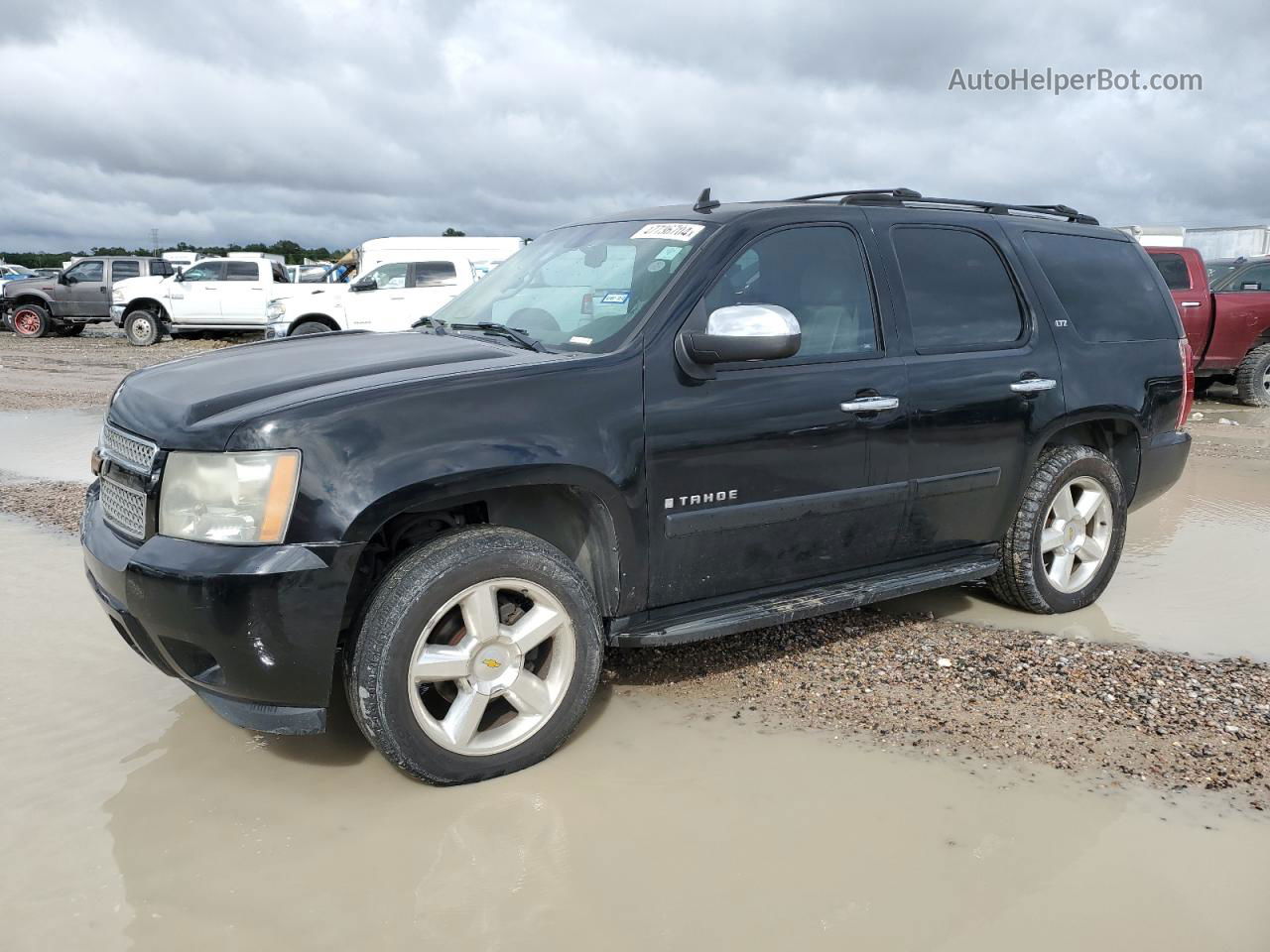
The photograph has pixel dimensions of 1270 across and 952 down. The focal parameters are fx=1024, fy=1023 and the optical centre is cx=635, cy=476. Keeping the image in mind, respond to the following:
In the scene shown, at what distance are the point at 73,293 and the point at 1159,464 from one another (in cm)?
2418

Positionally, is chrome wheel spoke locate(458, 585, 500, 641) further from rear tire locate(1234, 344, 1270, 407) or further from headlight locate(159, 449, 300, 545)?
rear tire locate(1234, 344, 1270, 407)

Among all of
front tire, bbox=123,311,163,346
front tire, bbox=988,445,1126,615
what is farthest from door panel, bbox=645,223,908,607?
front tire, bbox=123,311,163,346

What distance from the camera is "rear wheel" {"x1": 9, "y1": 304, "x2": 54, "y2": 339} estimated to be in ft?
76.7

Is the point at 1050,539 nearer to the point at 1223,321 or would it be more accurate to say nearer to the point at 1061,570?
the point at 1061,570

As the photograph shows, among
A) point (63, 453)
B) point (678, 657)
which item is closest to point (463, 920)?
point (678, 657)

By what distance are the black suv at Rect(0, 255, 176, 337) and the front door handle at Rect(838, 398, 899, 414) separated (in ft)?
74.4

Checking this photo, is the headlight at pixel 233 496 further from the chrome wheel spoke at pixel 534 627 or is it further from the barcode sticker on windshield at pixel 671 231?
the barcode sticker on windshield at pixel 671 231

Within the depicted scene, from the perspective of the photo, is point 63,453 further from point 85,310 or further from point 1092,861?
point 85,310

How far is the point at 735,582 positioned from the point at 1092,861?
1393mm

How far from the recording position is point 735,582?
3617mm

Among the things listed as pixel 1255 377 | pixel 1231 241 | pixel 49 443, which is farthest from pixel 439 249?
pixel 1231 241

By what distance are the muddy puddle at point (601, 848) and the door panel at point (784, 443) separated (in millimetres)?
645

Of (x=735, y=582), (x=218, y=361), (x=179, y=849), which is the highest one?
(x=218, y=361)

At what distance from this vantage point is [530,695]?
318 cm
